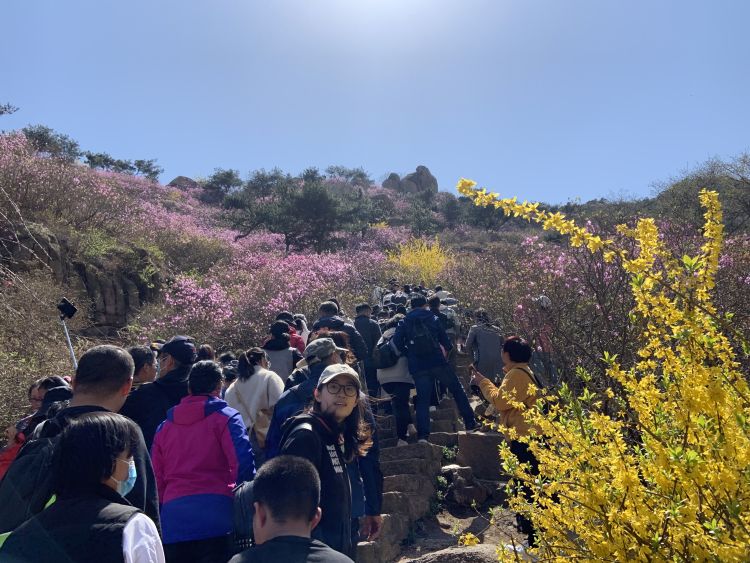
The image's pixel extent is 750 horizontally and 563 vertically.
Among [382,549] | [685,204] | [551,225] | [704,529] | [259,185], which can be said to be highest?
[259,185]

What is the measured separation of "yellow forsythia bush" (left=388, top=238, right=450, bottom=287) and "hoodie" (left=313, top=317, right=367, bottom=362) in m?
12.4

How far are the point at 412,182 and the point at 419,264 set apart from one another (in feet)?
144

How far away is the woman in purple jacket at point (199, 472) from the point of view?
3438 mm

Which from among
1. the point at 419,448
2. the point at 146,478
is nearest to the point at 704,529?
the point at 146,478

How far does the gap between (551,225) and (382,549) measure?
363 centimetres

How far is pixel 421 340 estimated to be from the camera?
23.3ft

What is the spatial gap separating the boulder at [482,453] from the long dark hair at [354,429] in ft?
11.8

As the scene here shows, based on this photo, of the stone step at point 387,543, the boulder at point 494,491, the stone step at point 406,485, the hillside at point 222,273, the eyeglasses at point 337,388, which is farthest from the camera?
the hillside at point 222,273

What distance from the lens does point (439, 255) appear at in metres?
23.4

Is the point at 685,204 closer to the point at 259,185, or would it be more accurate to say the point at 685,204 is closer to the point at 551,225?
the point at 551,225

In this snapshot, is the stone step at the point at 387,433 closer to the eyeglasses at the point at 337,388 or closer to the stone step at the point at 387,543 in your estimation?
the stone step at the point at 387,543

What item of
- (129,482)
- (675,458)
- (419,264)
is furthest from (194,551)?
(419,264)

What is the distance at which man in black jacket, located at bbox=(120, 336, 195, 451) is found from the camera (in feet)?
13.1

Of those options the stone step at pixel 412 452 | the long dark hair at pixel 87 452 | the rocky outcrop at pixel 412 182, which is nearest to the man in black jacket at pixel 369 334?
the stone step at pixel 412 452
